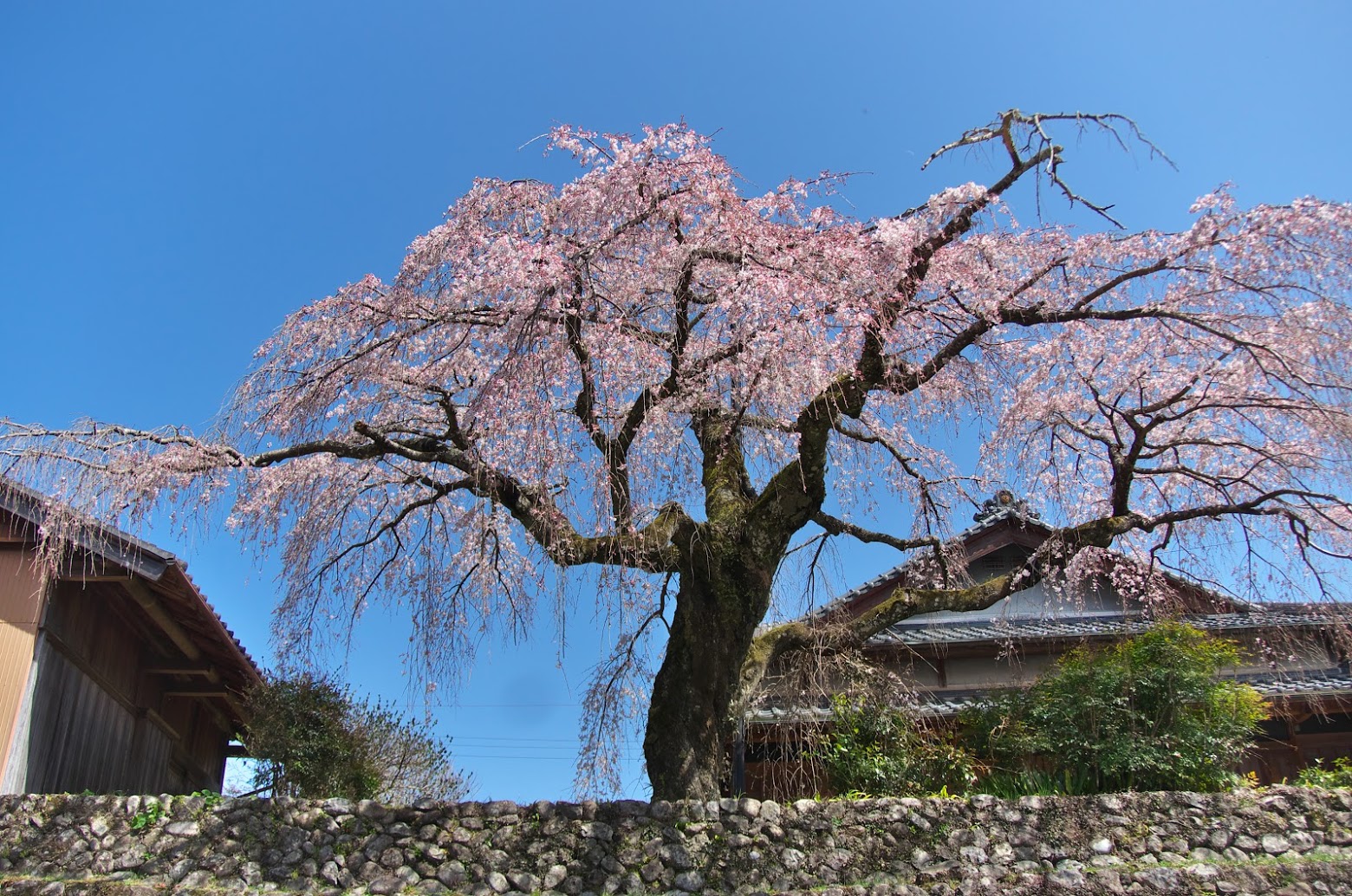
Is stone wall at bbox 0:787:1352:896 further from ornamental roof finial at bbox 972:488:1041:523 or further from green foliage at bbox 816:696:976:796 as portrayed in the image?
ornamental roof finial at bbox 972:488:1041:523

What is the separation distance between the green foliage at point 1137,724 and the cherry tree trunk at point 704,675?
2771mm

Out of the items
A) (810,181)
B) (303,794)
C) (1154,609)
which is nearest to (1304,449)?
(1154,609)

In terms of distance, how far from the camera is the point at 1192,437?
867 centimetres

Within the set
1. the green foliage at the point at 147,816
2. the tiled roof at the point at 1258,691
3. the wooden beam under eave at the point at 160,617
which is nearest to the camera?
the green foliage at the point at 147,816

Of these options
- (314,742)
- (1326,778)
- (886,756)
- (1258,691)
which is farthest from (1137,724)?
(314,742)

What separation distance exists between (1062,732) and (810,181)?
5.28 meters

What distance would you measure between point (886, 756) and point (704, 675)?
88.4 inches

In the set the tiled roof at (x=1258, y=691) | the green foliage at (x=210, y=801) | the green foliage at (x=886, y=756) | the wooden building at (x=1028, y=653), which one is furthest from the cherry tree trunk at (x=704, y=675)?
the green foliage at (x=210, y=801)

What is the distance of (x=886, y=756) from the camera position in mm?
9000

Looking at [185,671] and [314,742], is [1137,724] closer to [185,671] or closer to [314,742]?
[314,742]

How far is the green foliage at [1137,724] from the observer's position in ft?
28.1

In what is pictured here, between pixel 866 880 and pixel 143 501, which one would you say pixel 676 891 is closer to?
pixel 866 880

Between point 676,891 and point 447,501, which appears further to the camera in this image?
point 447,501

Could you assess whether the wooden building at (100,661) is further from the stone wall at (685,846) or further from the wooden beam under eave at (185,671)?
the stone wall at (685,846)
